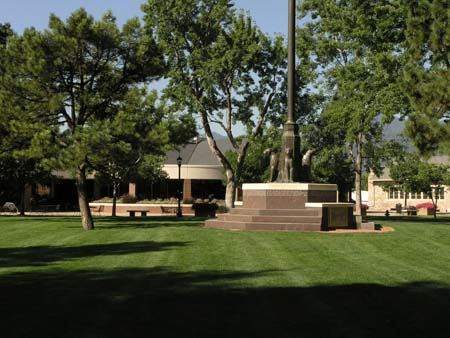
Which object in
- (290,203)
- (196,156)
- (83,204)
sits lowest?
(83,204)

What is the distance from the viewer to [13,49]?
2389cm

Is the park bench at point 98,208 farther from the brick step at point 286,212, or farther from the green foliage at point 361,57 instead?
the brick step at point 286,212

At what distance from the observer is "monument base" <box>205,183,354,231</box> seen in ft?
74.5

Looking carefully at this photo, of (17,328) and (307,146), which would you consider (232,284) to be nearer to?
(17,328)

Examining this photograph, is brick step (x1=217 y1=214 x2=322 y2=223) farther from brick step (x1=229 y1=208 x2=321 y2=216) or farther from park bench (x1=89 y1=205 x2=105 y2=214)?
park bench (x1=89 y1=205 x2=105 y2=214)

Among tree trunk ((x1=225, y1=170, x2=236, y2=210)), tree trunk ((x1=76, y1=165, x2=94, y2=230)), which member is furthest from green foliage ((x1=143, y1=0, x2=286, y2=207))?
tree trunk ((x1=76, y1=165, x2=94, y2=230))

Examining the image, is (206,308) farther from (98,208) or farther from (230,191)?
(98,208)

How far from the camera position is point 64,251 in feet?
53.5

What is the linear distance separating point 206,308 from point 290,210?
14.9m

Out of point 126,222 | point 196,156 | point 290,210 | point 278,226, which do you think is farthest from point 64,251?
point 196,156

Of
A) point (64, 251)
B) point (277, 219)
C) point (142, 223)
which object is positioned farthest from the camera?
point (142, 223)

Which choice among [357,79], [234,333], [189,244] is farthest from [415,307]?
[357,79]

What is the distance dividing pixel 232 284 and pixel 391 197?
222ft

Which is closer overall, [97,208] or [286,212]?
[286,212]
